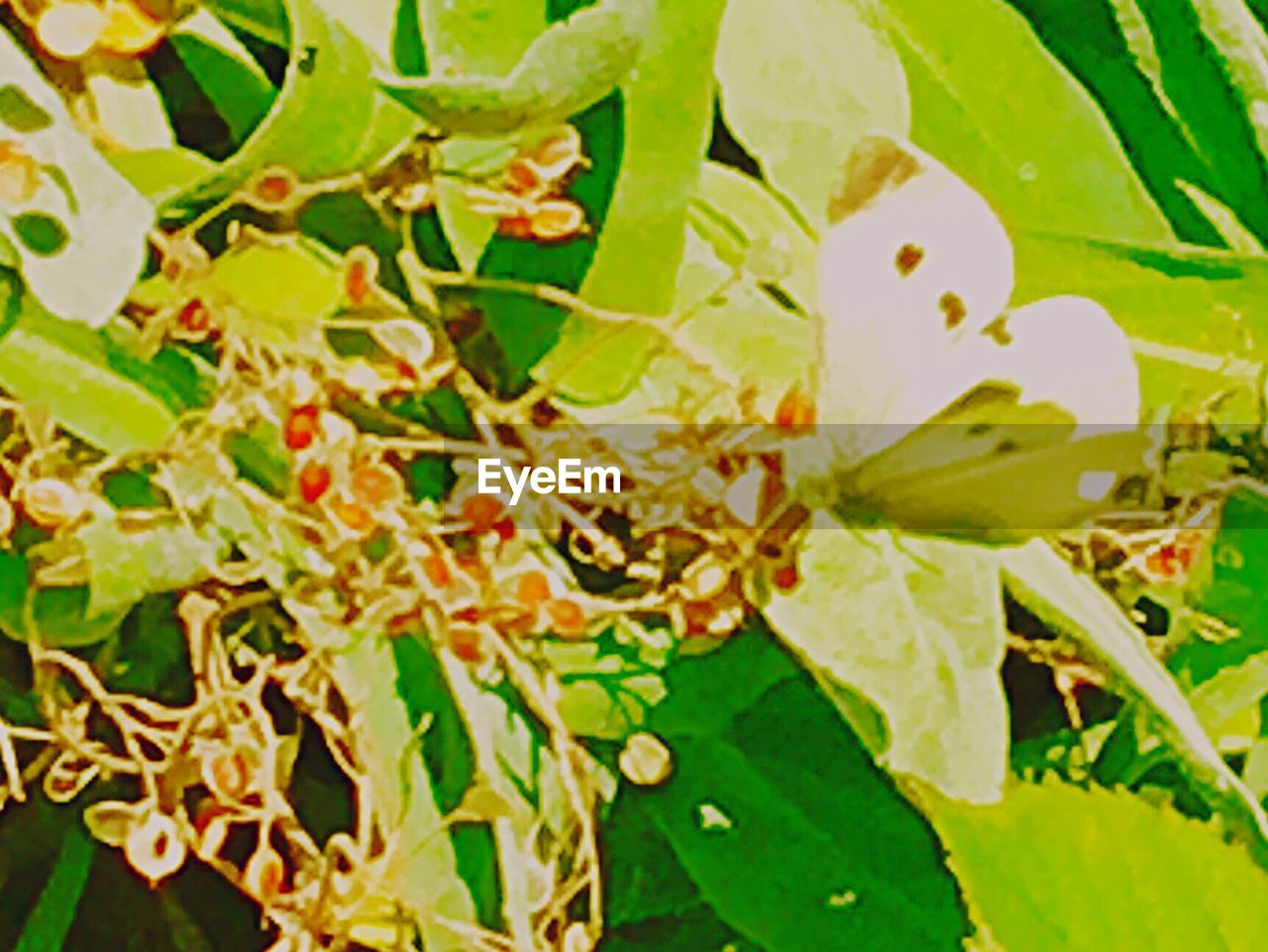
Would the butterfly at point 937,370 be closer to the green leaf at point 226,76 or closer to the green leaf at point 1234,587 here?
the green leaf at point 1234,587

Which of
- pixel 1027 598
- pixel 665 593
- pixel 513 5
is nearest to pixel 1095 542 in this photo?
pixel 1027 598

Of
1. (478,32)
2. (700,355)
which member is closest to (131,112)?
(478,32)

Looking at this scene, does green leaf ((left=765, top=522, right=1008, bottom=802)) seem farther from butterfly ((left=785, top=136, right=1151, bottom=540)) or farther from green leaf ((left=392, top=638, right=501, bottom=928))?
green leaf ((left=392, top=638, right=501, bottom=928))

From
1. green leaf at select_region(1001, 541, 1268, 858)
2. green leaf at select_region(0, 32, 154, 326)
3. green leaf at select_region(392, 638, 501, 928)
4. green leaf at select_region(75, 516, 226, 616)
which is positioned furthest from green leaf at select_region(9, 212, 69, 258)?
green leaf at select_region(1001, 541, 1268, 858)

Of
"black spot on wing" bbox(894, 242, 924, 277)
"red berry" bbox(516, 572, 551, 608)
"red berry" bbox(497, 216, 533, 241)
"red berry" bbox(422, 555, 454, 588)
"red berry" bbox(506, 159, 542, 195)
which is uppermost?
"red berry" bbox(506, 159, 542, 195)

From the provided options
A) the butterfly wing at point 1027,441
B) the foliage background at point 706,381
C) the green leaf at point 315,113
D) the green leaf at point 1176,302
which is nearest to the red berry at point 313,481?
the foliage background at point 706,381

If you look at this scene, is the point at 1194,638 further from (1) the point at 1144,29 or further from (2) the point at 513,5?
(2) the point at 513,5

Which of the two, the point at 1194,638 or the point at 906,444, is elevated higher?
the point at 906,444
